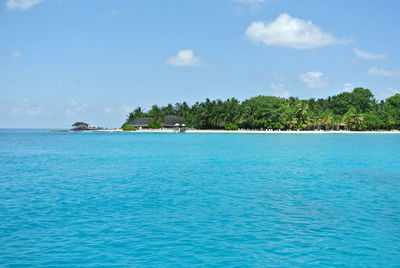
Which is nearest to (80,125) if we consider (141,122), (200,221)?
(141,122)

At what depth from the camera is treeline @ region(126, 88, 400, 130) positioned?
12531 centimetres

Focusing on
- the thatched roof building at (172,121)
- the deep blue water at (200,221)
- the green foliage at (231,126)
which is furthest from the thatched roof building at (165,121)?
the deep blue water at (200,221)

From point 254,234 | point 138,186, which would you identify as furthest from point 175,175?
point 254,234

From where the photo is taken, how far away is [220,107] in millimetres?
137000

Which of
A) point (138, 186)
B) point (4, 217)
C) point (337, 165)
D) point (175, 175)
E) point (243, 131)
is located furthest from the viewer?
point (243, 131)

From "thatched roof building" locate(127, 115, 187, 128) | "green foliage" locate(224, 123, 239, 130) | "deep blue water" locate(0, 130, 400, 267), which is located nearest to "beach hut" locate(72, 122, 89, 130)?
"thatched roof building" locate(127, 115, 187, 128)

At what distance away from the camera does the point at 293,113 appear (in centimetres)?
12344

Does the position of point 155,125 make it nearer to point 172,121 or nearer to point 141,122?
point 172,121

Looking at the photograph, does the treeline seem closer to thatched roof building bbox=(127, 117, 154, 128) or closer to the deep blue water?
thatched roof building bbox=(127, 117, 154, 128)

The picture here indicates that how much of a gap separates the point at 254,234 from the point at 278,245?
128cm

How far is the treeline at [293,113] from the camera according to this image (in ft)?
411

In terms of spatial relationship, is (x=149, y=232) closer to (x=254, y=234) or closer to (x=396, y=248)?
(x=254, y=234)

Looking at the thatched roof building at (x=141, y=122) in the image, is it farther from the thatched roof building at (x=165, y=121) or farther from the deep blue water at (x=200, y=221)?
the deep blue water at (x=200, y=221)

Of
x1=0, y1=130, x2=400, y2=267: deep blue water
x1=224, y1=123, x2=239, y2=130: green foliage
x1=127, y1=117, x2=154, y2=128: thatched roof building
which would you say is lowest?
x1=0, y1=130, x2=400, y2=267: deep blue water
